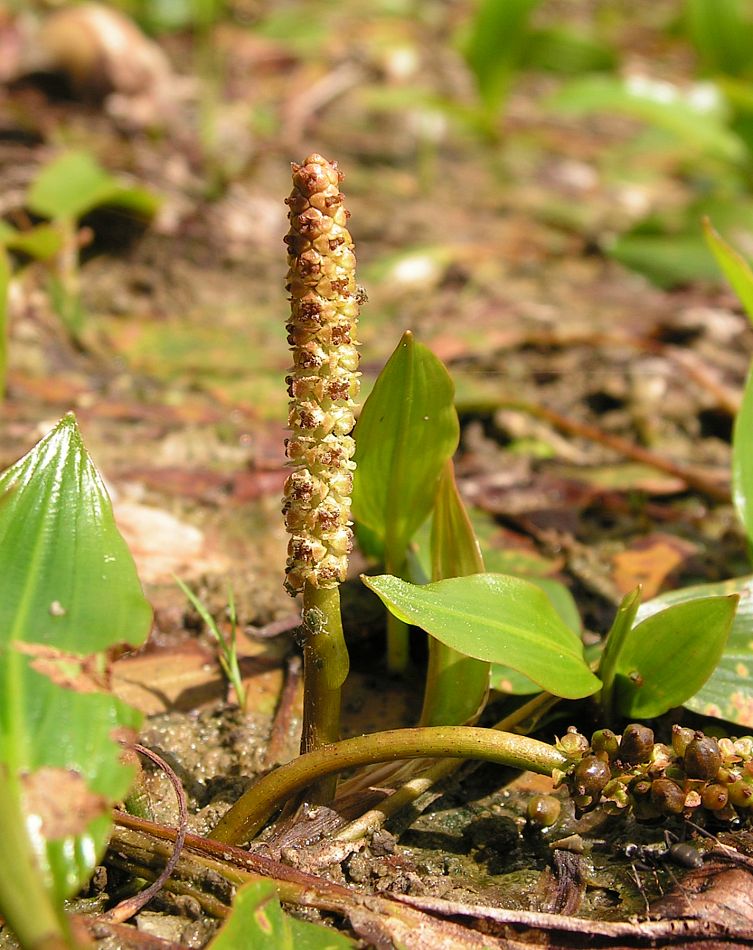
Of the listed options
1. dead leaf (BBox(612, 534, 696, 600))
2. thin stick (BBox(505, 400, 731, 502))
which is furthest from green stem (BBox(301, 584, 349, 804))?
thin stick (BBox(505, 400, 731, 502))

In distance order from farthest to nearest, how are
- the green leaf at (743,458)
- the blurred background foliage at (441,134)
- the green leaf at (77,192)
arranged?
the blurred background foliage at (441,134) < the green leaf at (77,192) < the green leaf at (743,458)

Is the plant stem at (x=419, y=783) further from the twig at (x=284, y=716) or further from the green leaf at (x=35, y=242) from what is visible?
the green leaf at (x=35, y=242)

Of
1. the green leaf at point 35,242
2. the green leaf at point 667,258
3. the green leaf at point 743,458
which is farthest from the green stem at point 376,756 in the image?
the green leaf at point 667,258

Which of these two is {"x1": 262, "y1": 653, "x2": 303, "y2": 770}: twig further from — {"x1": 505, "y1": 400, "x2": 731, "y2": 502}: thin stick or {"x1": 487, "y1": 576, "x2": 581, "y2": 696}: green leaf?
{"x1": 505, "y1": 400, "x2": 731, "y2": 502}: thin stick

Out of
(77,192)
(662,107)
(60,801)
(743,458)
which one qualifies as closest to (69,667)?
(60,801)

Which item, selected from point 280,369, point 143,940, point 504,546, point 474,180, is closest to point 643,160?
point 474,180

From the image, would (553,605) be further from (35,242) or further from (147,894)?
(35,242)

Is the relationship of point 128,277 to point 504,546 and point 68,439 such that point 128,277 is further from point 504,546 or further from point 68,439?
point 68,439
